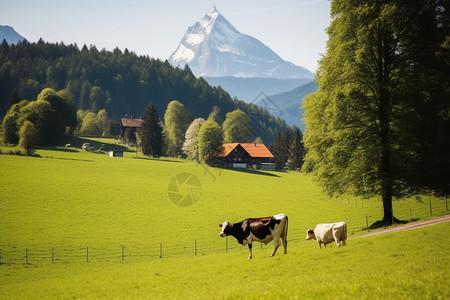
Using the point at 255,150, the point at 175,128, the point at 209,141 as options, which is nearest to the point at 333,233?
the point at 209,141

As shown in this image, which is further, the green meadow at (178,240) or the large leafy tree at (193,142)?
the large leafy tree at (193,142)

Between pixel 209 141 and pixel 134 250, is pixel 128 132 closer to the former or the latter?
pixel 209 141

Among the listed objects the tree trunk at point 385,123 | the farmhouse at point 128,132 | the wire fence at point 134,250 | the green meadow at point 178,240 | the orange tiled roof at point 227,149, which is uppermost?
the farmhouse at point 128,132

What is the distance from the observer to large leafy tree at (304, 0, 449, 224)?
977 inches

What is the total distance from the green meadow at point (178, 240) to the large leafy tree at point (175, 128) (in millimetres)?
30770

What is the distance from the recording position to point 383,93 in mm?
25906

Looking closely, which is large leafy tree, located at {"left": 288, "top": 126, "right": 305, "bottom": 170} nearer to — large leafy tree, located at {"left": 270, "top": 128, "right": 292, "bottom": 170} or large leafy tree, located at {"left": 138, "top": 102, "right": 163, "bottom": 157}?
large leafy tree, located at {"left": 270, "top": 128, "right": 292, "bottom": 170}

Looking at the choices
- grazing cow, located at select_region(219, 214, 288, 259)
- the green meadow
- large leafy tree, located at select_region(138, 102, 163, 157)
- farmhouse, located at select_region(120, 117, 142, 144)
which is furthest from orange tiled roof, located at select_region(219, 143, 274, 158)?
grazing cow, located at select_region(219, 214, 288, 259)

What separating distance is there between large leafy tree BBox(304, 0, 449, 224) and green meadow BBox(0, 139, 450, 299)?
17.5ft

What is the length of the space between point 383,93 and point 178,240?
23.1 m

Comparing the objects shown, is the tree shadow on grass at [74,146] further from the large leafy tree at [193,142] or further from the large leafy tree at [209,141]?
the large leafy tree at [209,141]

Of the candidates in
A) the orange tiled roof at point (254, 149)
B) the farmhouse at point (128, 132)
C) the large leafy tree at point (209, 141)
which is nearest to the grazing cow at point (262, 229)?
the large leafy tree at point (209, 141)

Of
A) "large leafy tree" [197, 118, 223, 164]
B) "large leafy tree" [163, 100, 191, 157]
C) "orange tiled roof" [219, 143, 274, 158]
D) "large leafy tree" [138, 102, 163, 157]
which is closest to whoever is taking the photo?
"large leafy tree" [197, 118, 223, 164]

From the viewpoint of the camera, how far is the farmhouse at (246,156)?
4279 inches
